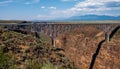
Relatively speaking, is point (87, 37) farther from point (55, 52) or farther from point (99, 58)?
point (55, 52)

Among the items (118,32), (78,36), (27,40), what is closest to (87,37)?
(78,36)

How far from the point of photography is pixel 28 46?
744cm

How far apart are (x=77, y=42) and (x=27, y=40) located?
11795 centimetres

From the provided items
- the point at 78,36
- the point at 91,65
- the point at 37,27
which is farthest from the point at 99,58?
the point at 37,27

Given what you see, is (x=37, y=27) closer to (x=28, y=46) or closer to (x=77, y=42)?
(x=77, y=42)

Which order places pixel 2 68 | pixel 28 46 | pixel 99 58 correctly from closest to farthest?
pixel 2 68 → pixel 28 46 → pixel 99 58

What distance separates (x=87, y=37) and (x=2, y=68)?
380 ft

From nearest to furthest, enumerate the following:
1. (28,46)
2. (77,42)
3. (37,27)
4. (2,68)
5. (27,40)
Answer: (2,68) → (28,46) → (27,40) → (37,27) → (77,42)

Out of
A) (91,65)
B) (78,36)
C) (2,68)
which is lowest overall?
(91,65)

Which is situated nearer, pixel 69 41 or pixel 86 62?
pixel 86 62

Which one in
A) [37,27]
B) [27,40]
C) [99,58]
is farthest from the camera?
[99,58]

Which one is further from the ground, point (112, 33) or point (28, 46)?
point (28, 46)

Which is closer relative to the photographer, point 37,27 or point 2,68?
point 2,68

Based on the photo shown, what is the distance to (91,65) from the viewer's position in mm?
109562
